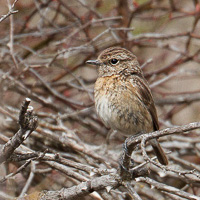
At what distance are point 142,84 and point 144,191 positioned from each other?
1.39m

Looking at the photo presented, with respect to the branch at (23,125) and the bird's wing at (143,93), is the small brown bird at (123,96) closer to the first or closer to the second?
the bird's wing at (143,93)

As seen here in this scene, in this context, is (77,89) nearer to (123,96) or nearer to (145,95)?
(145,95)

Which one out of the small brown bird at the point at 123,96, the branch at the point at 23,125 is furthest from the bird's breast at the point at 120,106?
the branch at the point at 23,125

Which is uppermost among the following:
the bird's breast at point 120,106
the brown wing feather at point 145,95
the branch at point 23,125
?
the brown wing feather at point 145,95

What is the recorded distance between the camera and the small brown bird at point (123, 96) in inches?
182

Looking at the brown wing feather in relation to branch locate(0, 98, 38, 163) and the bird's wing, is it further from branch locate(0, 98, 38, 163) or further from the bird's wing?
branch locate(0, 98, 38, 163)

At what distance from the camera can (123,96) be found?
15.2 feet

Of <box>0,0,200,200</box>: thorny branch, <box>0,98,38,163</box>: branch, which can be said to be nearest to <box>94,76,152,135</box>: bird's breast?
<box>0,0,200,200</box>: thorny branch

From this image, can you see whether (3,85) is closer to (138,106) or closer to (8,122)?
(8,122)

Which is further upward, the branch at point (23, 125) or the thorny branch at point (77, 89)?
the thorny branch at point (77, 89)

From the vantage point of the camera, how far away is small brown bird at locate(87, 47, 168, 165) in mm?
4633

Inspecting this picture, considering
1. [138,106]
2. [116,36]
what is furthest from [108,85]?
[116,36]

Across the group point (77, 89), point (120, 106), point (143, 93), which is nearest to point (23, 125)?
point (120, 106)

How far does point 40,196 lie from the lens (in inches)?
147
